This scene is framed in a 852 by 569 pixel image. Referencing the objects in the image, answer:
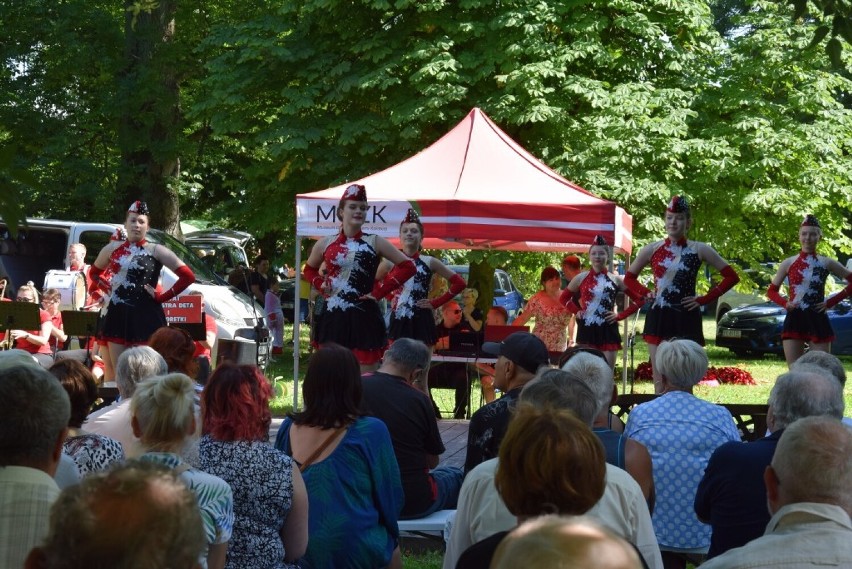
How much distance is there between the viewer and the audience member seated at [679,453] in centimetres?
510

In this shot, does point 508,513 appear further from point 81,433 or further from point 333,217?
point 333,217

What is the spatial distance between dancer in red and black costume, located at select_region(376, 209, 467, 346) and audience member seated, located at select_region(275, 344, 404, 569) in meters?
5.63

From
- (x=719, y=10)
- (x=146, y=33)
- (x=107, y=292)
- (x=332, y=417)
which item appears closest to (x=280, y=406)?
(x=107, y=292)

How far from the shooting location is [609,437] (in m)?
4.61

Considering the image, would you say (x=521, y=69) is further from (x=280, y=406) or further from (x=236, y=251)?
(x=236, y=251)

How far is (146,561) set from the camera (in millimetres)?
1845

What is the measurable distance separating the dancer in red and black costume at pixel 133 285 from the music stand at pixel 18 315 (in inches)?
43.0

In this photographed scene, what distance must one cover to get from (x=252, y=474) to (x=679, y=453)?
1.95m

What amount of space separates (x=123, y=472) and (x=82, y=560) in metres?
0.17

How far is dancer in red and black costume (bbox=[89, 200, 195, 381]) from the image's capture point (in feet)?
32.6

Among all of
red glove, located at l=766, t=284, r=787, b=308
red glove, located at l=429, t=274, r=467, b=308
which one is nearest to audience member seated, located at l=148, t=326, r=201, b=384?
red glove, located at l=429, t=274, r=467, b=308

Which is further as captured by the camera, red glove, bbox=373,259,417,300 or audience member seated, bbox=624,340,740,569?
red glove, bbox=373,259,417,300

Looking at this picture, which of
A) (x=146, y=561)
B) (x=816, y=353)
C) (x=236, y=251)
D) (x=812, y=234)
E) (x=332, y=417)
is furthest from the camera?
(x=236, y=251)

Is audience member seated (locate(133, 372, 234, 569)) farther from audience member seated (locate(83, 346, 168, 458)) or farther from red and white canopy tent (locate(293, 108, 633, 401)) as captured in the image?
red and white canopy tent (locate(293, 108, 633, 401))
